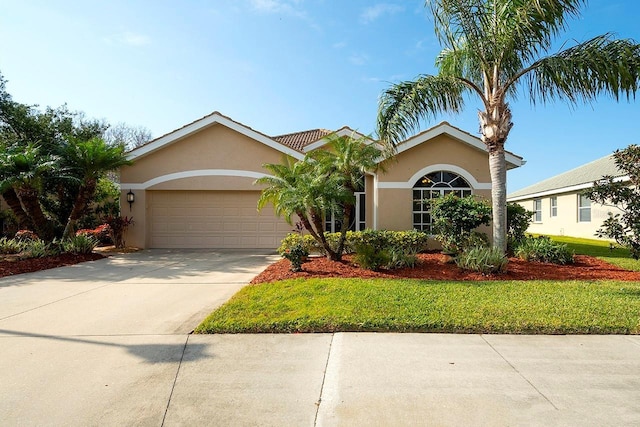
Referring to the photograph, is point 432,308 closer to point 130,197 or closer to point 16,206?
point 130,197

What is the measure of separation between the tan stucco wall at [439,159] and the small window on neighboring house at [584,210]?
31.7 ft

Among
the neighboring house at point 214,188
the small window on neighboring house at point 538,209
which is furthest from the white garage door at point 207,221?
the small window on neighboring house at point 538,209

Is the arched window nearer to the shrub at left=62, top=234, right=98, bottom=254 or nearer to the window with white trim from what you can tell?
the shrub at left=62, top=234, right=98, bottom=254

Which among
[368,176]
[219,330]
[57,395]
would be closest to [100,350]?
[57,395]

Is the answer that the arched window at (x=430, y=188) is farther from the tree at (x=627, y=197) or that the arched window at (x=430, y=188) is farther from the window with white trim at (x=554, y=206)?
the window with white trim at (x=554, y=206)

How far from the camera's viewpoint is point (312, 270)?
8.52 meters

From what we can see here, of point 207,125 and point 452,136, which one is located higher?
point 207,125

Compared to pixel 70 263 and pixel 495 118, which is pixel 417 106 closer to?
pixel 495 118

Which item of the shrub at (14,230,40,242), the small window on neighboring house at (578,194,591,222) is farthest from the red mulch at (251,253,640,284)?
the small window on neighboring house at (578,194,591,222)

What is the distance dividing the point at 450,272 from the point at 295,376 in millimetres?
5875

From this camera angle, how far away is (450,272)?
844cm

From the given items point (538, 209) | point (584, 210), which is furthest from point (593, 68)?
point (538, 209)

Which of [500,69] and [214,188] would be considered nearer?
[500,69]

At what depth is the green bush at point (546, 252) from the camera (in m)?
9.55
